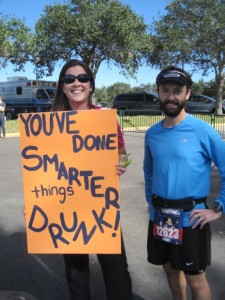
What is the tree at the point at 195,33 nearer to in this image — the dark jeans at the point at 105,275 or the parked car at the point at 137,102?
the parked car at the point at 137,102

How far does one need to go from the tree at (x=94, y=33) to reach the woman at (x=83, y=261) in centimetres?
2240

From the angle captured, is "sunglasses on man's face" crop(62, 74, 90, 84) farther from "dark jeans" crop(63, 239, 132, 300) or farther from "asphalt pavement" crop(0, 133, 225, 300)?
"asphalt pavement" crop(0, 133, 225, 300)

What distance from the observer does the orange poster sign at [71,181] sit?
246 cm

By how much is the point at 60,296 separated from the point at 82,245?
3.32ft

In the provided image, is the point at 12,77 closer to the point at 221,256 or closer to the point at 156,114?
the point at 156,114

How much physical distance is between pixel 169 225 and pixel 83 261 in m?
0.67

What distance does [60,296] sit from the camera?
332 cm

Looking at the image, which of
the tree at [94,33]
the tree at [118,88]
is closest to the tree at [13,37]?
the tree at [94,33]

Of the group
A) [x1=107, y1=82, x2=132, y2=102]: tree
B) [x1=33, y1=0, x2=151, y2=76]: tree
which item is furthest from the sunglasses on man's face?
[x1=107, y1=82, x2=132, y2=102]: tree

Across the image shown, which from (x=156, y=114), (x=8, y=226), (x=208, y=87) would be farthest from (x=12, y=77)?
(x=208, y=87)

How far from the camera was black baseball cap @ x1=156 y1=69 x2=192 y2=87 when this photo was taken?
236 centimetres

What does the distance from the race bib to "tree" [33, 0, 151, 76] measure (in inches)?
899

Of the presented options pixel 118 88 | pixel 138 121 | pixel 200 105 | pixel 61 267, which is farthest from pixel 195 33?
pixel 118 88

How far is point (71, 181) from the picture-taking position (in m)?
2.51
